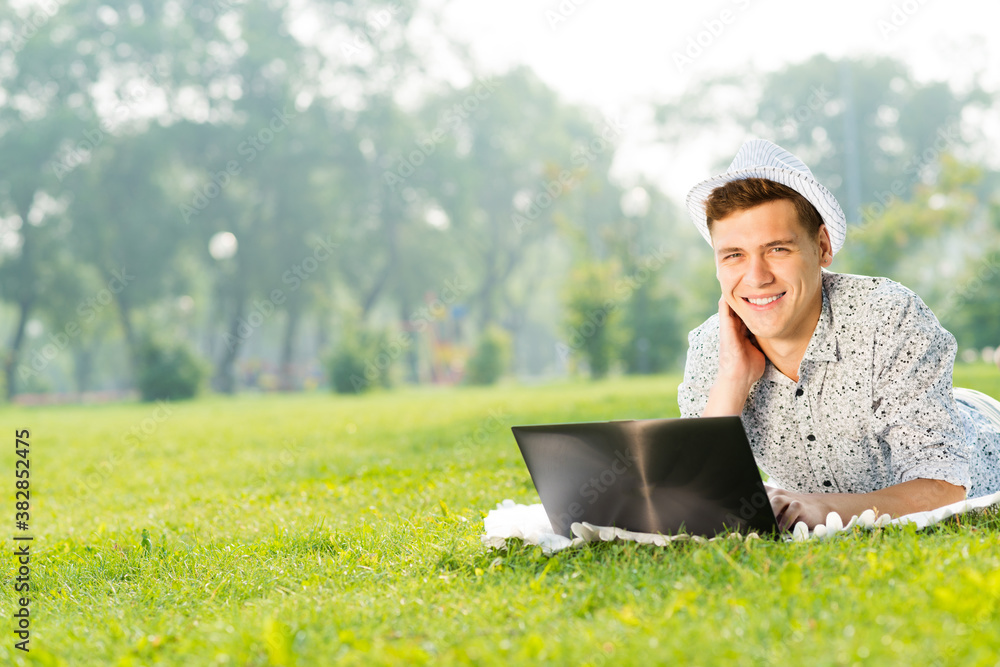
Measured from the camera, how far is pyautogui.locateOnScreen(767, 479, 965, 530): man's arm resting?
2889mm

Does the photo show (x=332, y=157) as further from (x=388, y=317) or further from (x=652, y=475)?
(x=652, y=475)

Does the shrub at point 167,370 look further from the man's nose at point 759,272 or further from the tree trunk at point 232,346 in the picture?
the man's nose at point 759,272

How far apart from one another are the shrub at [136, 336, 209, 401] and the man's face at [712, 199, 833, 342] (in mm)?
21653

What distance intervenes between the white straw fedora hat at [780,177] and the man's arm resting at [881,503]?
86cm

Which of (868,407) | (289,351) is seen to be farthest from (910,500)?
(289,351)

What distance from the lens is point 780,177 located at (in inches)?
112

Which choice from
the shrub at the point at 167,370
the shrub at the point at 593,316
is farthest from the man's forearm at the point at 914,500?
the shrub at the point at 167,370

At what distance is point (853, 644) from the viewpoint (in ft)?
5.87

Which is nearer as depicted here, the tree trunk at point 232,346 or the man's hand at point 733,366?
the man's hand at point 733,366

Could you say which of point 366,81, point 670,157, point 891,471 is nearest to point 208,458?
point 891,471

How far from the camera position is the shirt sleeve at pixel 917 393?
2855 mm

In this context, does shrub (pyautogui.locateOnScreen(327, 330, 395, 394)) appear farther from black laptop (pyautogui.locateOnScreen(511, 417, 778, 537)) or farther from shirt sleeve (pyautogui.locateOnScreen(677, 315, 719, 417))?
black laptop (pyautogui.locateOnScreen(511, 417, 778, 537))

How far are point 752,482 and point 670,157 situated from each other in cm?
3878

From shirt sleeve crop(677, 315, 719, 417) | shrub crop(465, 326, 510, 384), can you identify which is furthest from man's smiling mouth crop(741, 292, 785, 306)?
shrub crop(465, 326, 510, 384)
